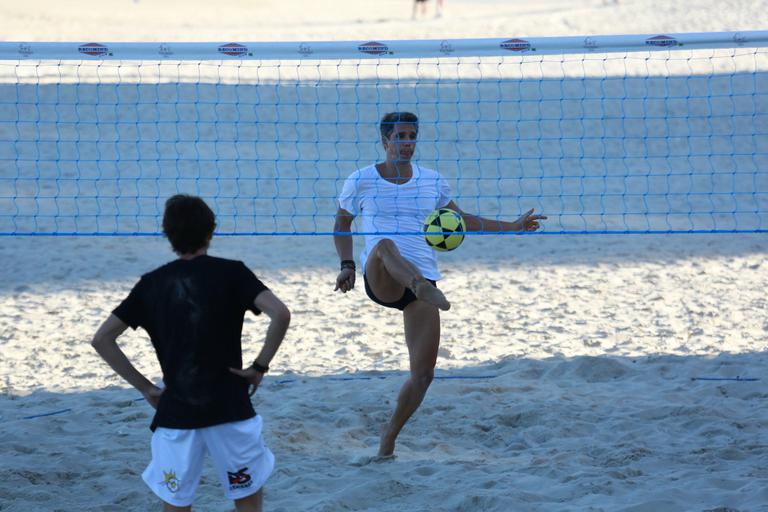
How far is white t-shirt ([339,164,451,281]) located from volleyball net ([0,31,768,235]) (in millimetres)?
3528

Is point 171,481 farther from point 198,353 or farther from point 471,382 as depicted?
point 471,382

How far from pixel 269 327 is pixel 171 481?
0.59 meters

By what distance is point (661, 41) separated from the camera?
533 centimetres

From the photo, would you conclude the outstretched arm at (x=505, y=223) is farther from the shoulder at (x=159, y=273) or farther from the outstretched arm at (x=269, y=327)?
the shoulder at (x=159, y=273)

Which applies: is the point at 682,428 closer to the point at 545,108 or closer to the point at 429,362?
the point at 429,362

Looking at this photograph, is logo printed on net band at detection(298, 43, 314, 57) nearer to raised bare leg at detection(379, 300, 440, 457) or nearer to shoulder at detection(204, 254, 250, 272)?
raised bare leg at detection(379, 300, 440, 457)

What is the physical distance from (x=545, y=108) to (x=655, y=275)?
20.0 feet

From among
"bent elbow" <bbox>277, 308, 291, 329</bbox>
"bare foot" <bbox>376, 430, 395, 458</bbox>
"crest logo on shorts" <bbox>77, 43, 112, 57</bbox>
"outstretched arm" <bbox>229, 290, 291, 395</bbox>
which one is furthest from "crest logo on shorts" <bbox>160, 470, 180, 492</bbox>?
"crest logo on shorts" <bbox>77, 43, 112, 57</bbox>

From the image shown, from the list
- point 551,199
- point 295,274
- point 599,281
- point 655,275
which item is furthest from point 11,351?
point 551,199

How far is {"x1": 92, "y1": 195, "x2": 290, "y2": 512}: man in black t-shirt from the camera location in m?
3.27

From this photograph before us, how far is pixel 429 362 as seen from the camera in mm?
4879

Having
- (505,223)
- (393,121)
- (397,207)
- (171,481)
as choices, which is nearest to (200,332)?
(171,481)

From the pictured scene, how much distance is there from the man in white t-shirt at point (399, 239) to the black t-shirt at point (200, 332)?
1.54 meters

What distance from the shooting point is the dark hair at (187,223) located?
3281 millimetres
